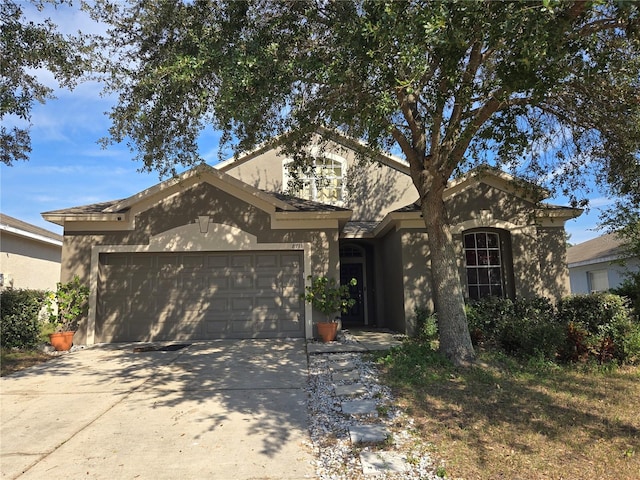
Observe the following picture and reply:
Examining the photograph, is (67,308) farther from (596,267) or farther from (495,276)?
(596,267)

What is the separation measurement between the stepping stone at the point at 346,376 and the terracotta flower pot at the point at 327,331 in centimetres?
293

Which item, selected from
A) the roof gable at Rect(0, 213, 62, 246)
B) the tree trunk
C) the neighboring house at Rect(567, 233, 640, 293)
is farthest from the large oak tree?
the neighboring house at Rect(567, 233, 640, 293)

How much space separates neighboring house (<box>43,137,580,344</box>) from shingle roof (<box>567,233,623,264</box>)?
855cm

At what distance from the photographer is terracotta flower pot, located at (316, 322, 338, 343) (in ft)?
35.0

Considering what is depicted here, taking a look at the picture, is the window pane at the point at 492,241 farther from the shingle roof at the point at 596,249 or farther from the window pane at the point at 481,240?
the shingle roof at the point at 596,249

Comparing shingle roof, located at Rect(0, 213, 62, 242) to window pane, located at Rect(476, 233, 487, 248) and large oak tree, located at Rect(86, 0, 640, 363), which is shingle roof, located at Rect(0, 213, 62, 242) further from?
window pane, located at Rect(476, 233, 487, 248)

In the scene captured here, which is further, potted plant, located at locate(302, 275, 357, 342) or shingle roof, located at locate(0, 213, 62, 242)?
shingle roof, located at locate(0, 213, 62, 242)

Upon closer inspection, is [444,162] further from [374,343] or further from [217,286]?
[217,286]

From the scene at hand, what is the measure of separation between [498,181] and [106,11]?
9943 mm

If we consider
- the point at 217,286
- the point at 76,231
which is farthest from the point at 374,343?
the point at 76,231

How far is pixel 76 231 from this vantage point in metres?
11.5

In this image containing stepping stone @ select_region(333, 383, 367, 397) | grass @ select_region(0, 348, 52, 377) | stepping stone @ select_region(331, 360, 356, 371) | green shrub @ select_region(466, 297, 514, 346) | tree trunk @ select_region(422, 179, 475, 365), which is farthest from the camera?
green shrub @ select_region(466, 297, 514, 346)

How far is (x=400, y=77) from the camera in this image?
6.56 m

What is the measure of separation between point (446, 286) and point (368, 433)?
366 cm
